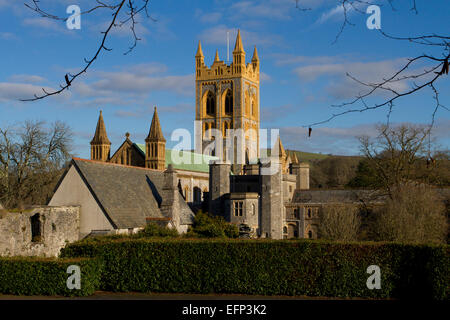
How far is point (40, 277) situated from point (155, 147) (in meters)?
45.1

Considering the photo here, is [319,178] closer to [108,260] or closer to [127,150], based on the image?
[127,150]

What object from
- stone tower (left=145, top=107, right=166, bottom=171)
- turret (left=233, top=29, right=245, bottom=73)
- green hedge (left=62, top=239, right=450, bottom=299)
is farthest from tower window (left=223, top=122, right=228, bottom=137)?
green hedge (left=62, top=239, right=450, bottom=299)

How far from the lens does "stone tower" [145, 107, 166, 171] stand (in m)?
66.2

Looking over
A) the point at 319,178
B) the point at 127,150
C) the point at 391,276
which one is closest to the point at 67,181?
the point at 391,276

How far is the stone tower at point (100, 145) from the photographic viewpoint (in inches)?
2682

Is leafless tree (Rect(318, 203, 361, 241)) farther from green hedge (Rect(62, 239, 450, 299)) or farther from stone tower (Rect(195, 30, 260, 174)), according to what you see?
stone tower (Rect(195, 30, 260, 174))

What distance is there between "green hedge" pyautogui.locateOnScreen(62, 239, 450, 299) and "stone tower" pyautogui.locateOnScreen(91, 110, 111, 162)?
1758 inches

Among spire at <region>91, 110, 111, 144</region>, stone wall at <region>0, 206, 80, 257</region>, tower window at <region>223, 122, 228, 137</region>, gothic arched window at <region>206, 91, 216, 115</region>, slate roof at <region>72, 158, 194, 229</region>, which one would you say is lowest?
stone wall at <region>0, 206, 80, 257</region>

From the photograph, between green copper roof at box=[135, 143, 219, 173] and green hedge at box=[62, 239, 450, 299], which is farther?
green copper roof at box=[135, 143, 219, 173]

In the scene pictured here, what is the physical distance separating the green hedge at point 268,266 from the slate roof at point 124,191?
10604mm

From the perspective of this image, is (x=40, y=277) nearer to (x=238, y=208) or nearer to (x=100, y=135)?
(x=238, y=208)

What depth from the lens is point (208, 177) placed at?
3179 inches

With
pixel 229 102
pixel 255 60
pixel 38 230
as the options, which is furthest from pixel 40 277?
pixel 255 60
